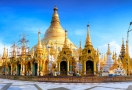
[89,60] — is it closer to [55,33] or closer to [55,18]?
[55,33]

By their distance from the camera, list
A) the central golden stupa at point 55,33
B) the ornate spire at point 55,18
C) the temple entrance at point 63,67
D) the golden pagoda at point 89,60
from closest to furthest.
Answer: the golden pagoda at point 89,60
the temple entrance at point 63,67
the central golden stupa at point 55,33
the ornate spire at point 55,18

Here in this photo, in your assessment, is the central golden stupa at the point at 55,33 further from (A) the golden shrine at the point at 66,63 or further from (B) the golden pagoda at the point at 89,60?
(B) the golden pagoda at the point at 89,60

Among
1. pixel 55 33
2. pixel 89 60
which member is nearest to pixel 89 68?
pixel 89 60

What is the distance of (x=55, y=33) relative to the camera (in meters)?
58.2

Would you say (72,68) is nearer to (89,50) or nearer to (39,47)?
(89,50)

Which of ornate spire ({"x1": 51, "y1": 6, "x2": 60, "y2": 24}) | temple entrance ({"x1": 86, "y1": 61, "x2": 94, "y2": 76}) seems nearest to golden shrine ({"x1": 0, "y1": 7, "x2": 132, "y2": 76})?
temple entrance ({"x1": 86, "y1": 61, "x2": 94, "y2": 76})

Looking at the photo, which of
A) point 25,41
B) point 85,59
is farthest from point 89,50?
point 25,41

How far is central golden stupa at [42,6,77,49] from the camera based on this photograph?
5656 cm

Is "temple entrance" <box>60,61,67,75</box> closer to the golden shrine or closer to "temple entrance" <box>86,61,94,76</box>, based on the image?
the golden shrine

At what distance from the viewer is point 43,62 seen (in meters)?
34.1

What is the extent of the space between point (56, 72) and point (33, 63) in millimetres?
5661

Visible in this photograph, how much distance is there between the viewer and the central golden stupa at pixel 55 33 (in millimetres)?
56562

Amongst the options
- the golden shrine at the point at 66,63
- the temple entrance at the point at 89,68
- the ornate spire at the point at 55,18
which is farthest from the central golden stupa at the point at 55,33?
the temple entrance at the point at 89,68

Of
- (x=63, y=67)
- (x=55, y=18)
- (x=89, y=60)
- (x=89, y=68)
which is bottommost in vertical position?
(x=89, y=68)
